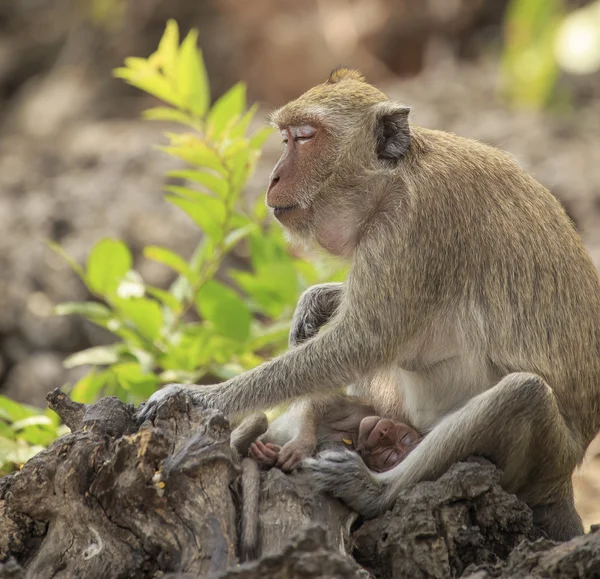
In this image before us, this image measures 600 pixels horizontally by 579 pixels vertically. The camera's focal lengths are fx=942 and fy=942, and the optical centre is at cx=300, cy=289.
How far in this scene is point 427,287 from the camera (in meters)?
5.12

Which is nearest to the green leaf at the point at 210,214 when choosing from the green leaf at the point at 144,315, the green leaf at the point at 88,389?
the green leaf at the point at 144,315

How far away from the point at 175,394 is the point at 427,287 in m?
1.52

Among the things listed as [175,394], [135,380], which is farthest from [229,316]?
[175,394]

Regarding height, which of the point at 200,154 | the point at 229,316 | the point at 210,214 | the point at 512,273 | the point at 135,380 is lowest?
the point at 512,273

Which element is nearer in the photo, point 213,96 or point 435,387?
point 435,387

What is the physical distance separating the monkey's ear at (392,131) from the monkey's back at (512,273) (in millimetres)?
88

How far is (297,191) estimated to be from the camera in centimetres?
528

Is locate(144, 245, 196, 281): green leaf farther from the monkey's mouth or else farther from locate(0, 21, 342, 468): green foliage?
the monkey's mouth

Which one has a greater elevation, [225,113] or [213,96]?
[213,96]

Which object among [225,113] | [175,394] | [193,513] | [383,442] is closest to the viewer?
[193,513]

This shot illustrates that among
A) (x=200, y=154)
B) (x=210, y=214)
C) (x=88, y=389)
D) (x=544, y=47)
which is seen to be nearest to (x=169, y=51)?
(x=200, y=154)

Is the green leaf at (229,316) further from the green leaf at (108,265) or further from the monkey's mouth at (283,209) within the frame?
the monkey's mouth at (283,209)

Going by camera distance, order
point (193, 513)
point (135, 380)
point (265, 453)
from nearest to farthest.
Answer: point (193, 513), point (265, 453), point (135, 380)

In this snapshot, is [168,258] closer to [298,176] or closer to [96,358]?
[96,358]
